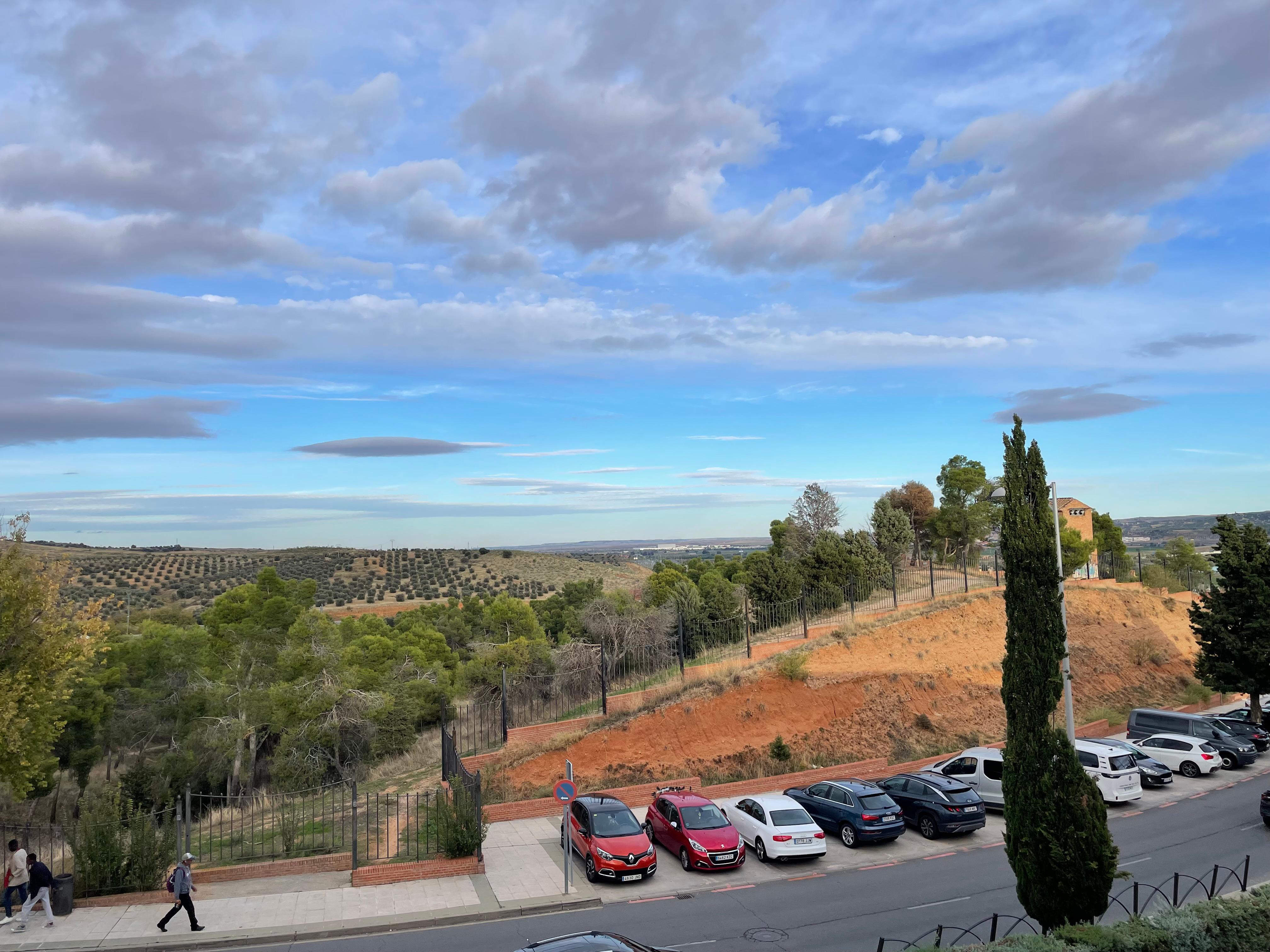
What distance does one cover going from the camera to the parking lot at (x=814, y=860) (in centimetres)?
1548

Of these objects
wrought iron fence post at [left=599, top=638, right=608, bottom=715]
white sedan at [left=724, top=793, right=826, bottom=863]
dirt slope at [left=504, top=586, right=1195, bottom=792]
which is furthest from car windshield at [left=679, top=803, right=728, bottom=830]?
wrought iron fence post at [left=599, top=638, right=608, bottom=715]

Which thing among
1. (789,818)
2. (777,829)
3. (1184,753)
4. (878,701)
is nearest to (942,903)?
(777,829)

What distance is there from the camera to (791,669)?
28.2 meters

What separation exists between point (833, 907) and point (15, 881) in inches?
565

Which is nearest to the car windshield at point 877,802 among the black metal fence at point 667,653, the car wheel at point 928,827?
the car wheel at point 928,827

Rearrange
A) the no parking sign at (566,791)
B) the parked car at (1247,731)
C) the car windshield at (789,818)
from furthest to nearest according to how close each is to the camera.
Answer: the parked car at (1247,731) → the car windshield at (789,818) → the no parking sign at (566,791)

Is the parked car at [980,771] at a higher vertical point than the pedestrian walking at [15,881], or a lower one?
lower

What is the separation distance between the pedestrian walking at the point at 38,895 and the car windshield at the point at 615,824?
959 centimetres

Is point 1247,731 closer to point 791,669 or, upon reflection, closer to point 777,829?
point 791,669

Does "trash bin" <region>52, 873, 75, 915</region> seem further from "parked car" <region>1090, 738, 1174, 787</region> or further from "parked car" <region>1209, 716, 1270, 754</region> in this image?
"parked car" <region>1209, 716, 1270, 754</region>

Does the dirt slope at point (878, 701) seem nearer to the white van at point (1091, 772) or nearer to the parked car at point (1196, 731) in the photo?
the parked car at point (1196, 731)

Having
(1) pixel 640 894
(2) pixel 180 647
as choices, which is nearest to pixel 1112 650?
(1) pixel 640 894

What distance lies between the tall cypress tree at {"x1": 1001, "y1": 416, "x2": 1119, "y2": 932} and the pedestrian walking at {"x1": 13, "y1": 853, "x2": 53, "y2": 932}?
51.9 ft

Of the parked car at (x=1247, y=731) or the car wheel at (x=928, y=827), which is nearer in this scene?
the car wheel at (x=928, y=827)
